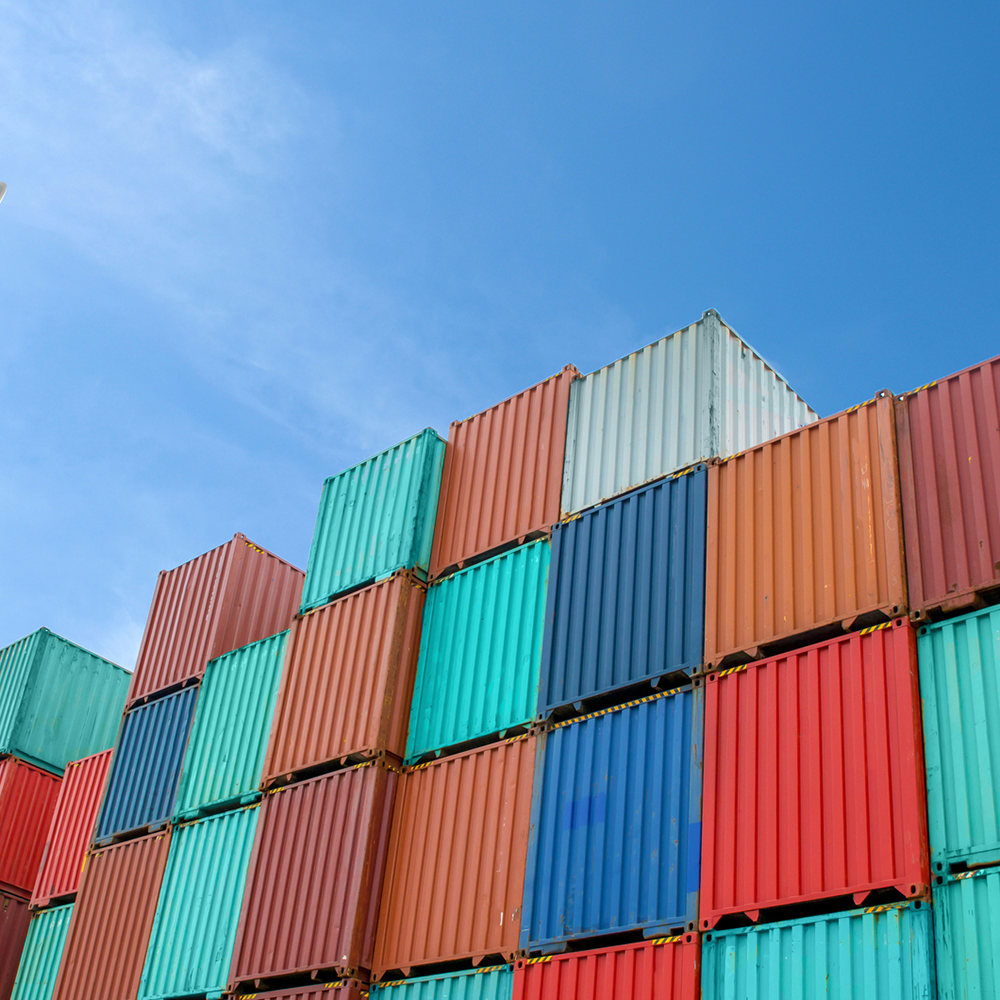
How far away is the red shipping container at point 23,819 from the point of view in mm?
28656

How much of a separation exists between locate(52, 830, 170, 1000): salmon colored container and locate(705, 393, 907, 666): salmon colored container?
11.4m

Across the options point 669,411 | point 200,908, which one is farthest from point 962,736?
point 200,908

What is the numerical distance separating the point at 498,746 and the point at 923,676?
20.5ft

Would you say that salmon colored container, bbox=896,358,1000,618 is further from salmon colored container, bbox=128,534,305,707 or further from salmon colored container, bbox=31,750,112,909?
salmon colored container, bbox=31,750,112,909

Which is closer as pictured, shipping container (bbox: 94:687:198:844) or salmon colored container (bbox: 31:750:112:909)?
shipping container (bbox: 94:687:198:844)

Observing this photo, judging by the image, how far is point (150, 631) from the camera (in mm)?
26219

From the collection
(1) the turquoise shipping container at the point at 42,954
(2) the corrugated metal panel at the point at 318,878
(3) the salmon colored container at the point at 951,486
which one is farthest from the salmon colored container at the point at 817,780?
(1) the turquoise shipping container at the point at 42,954

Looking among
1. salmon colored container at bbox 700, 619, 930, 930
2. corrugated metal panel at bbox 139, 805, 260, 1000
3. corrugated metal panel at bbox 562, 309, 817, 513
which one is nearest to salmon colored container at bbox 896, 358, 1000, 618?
salmon colored container at bbox 700, 619, 930, 930

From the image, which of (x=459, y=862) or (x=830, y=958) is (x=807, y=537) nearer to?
(x=830, y=958)

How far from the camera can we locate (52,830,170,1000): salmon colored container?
2127 centimetres

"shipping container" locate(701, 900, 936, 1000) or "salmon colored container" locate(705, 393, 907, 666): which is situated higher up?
"salmon colored container" locate(705, 393, 907, 666)

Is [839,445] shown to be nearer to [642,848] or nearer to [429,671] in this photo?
[642,848]

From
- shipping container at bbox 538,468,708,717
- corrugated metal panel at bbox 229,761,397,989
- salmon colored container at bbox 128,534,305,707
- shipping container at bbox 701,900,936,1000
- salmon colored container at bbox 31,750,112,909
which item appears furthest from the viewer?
salmon colored container at bbox 31,750,112,909

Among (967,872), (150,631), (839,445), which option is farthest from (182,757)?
(967,872)
